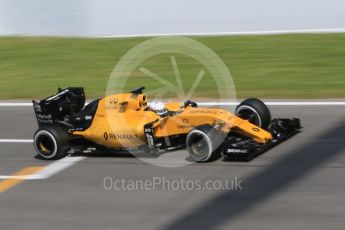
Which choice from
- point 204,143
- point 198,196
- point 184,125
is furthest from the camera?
point 184,125

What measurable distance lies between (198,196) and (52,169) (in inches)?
86.0

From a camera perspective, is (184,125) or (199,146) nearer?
(199,146)

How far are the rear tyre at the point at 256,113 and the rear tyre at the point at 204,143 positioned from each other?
0.91 m

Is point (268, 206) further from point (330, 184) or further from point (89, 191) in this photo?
point (89, 191)

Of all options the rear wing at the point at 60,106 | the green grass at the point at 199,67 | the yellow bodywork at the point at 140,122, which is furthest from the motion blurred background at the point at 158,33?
the yellow bodywork at the point at 140,122

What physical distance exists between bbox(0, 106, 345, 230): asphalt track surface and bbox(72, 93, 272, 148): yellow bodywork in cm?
29

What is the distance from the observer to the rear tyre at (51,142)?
9.31 metres

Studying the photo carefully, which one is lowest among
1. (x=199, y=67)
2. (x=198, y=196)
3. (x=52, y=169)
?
(x=198, y=196)

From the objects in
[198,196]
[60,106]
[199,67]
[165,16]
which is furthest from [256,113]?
[165,16]

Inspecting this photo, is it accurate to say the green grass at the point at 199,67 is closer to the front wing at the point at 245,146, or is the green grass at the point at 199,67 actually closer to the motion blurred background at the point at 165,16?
the motion blurred background at the point at 165,16

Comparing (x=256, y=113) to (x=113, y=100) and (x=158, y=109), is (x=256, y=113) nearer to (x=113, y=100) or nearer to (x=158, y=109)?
(x=158, y=109)

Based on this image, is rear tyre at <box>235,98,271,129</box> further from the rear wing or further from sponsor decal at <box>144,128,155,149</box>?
the rear wing

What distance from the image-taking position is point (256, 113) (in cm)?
945

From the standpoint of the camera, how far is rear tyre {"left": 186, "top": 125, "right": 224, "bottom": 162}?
337 inches
